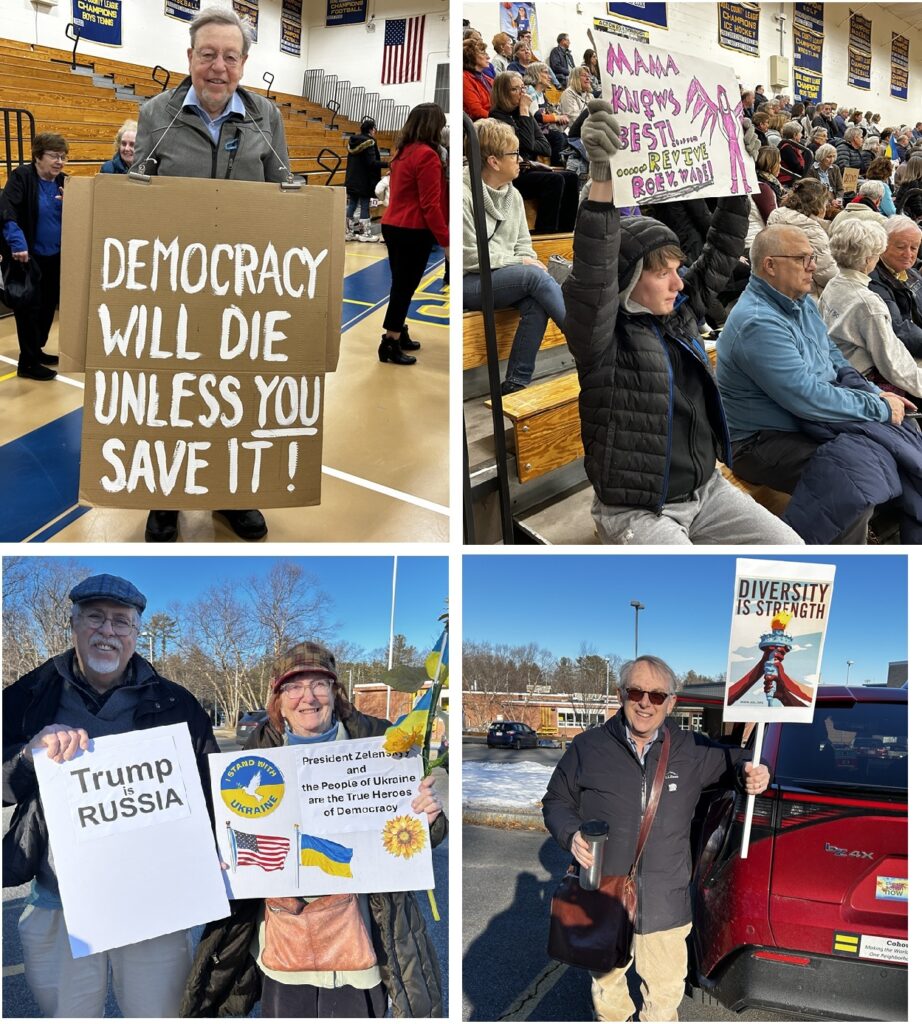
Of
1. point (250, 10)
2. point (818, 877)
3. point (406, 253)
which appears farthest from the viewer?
point (250, 10)

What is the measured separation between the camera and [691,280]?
7.84 ft

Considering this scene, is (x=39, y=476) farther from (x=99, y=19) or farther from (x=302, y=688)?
(x=99, y=19)

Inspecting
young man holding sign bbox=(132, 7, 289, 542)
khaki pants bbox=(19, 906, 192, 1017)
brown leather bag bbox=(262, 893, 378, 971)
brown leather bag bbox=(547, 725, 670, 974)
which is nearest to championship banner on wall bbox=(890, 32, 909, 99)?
young man holding sign bbox=(132, 7, 289, 542)

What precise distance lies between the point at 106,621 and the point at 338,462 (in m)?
1.52

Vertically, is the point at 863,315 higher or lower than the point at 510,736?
higher

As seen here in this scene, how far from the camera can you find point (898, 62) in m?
12.2

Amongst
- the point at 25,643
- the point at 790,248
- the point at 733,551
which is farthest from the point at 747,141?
the point at 25,643

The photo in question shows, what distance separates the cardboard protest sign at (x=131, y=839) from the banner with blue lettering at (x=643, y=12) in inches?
194

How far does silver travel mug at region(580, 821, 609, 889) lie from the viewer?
195cm

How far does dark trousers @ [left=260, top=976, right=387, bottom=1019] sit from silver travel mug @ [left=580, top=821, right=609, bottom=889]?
2.05 feet

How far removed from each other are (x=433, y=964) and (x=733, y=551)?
138 cm

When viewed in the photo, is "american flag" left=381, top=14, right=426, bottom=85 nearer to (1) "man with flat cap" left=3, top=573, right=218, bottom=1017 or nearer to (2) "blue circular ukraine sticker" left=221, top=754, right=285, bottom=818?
(1) "man with flat cap" left=3, top=573, right=218, bottom=1017

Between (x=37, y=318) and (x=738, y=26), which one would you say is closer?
(x=37, y=318)

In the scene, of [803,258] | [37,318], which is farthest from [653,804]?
[37,318]
